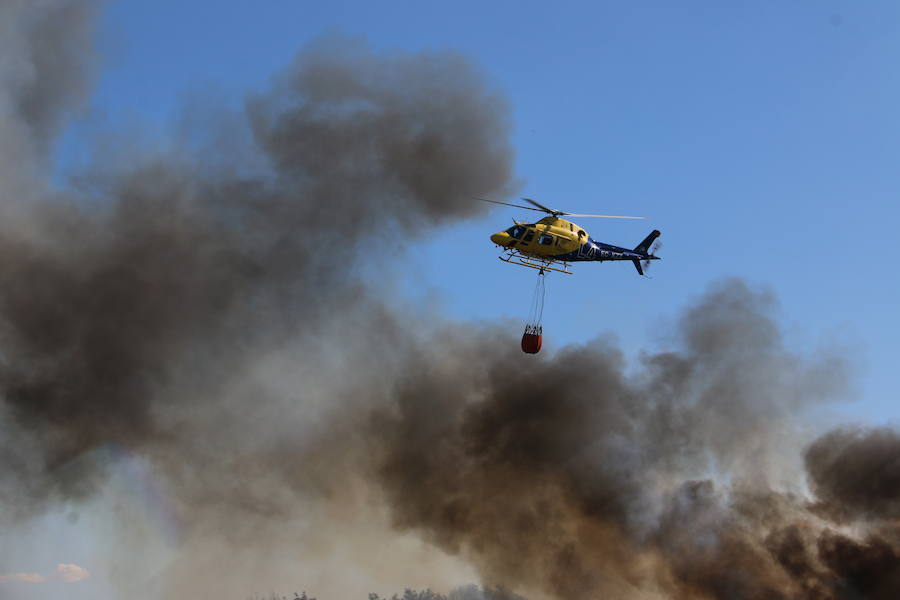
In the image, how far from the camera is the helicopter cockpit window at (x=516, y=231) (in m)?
61.0

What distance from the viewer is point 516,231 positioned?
200ft

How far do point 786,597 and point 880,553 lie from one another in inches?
292

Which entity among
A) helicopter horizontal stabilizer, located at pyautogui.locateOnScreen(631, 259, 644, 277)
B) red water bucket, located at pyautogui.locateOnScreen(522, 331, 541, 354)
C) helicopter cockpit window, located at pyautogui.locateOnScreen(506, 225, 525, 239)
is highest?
helicopter horizontal stabilizer, located at pyautogui.locateOnScreen(631, 259, 644, 277)

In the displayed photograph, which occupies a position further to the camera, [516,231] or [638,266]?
[638,266]

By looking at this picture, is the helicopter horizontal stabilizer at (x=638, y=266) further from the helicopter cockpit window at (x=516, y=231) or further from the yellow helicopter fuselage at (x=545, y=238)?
the helicopter cockpit window at (x=516, y=231)

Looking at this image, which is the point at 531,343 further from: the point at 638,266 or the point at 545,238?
the point at 638,266

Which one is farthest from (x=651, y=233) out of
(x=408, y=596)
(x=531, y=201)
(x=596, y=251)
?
(x=408, y=596)

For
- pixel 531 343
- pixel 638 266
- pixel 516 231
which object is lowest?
pixel 531 343

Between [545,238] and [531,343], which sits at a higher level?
[545,238]

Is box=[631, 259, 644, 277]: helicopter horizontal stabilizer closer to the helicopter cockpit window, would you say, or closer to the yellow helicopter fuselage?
the yellow helicopter fuselage

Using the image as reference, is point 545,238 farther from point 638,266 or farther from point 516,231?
point 638,266

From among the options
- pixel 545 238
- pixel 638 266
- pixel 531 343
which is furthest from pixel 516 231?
pixel 638 266

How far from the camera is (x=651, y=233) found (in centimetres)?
6744

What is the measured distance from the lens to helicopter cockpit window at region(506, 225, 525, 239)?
60969 mm
